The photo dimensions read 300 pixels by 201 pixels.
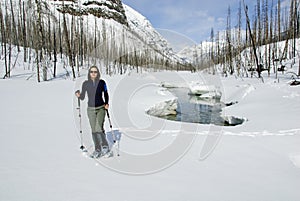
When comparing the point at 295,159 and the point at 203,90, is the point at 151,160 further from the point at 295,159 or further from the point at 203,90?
the point at 203,90

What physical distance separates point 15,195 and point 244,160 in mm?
3699

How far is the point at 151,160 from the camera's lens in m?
3.62

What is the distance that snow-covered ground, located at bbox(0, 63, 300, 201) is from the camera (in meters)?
2.48

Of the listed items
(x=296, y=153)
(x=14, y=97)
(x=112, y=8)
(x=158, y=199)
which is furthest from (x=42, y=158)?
(x=112, y=8)

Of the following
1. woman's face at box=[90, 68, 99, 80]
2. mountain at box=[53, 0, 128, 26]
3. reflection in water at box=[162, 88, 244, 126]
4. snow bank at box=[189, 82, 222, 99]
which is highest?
mountain at box=[53, 0, 128, 26]

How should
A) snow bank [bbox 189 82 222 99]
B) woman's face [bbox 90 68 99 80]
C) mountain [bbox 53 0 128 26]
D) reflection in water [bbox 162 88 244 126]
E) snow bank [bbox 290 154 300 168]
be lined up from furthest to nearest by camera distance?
mountain [bbox 53 0 128 26] < snow bank [bbox 189 82 222 99] < reflection in water [bbox 162 88 244 126] < snow bank [bbox 290 154 300 168] < woman's face [bbox 90 68 99 80]

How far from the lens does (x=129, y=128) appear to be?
555 centimetres

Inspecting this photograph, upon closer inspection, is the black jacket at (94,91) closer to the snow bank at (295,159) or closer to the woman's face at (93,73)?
the woman's face at (93,73)

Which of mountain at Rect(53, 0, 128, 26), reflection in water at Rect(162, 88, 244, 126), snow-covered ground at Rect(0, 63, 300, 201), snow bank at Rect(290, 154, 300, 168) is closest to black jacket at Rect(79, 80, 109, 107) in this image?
snow-covered ground at Rect(0, 63, 300, 201)

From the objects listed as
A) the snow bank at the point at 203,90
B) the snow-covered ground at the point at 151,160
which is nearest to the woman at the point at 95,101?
the snow-covered ground at the point at 151,160

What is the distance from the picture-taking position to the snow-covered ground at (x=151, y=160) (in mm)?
2484

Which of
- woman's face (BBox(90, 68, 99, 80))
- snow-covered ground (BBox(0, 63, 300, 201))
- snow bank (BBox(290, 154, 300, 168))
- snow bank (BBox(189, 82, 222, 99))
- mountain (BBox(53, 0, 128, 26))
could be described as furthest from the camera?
mountain (BBox(53, 0, 128, 26))

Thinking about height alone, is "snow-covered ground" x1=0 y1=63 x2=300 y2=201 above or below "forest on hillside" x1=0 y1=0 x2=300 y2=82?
below

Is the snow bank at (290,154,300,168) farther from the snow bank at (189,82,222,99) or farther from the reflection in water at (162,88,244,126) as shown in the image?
the snow bank at (189,82,222,99)
